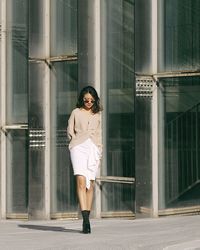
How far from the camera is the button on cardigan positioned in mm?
11077

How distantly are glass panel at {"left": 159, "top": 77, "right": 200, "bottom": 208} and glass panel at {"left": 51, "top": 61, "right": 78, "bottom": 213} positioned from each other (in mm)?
2107

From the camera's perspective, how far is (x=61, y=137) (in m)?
15.2

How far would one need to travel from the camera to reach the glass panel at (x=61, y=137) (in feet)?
49.3

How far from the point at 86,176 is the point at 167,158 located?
2.65m

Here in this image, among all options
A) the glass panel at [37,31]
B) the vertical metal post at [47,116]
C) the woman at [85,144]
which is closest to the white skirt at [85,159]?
the woman at [85,144]

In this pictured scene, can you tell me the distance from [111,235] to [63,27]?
5148 millimetres

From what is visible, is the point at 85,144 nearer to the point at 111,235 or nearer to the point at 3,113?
the point at 111,235

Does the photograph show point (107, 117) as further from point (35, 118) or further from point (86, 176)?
point (86, 176)

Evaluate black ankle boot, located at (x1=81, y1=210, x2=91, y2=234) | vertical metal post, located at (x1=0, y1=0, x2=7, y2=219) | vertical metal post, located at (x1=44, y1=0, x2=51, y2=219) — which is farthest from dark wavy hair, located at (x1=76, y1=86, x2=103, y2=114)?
vertical metal post, located at (x1=0, y1=0, x2=7, y2=219)

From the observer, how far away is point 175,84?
1334cm

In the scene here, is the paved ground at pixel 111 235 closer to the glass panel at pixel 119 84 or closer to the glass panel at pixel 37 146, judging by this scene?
the glass panel at pixel 119 84

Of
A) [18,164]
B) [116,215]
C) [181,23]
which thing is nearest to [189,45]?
[181,23]

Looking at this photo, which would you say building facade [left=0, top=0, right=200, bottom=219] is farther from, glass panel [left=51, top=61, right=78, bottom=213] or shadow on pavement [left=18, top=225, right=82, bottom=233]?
shadow on pavement [left=18, top=225, right=82, bottom=233]

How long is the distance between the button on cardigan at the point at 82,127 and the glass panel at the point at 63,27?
3.93 m
